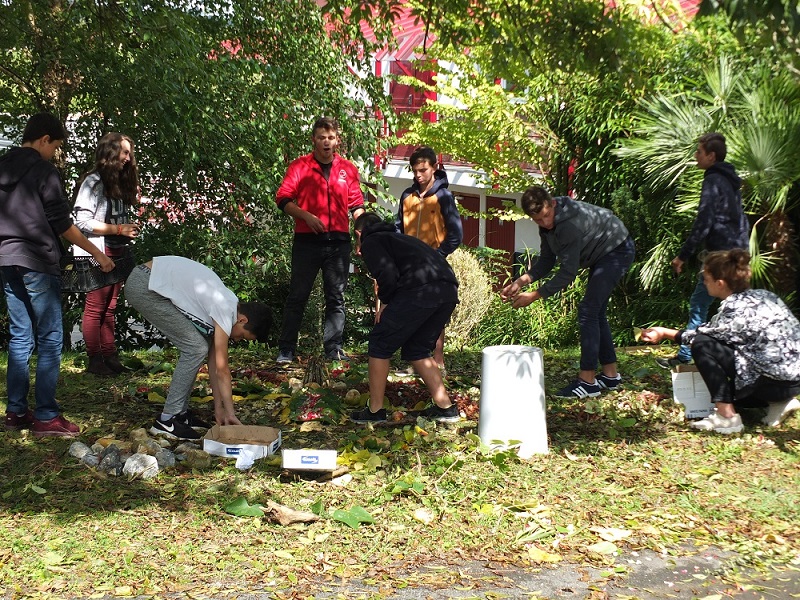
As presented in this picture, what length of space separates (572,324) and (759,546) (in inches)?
282

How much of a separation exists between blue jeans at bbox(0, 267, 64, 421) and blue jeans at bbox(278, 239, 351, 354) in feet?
8.05

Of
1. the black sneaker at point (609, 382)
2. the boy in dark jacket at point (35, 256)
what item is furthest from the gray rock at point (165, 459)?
the black sneaker at point (609, 382)

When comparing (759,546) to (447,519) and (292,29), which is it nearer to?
(447,519)

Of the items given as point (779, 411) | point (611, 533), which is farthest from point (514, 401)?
point (779, 411)

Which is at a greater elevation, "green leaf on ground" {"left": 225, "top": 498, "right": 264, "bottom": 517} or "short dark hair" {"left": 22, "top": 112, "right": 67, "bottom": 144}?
"short dark hair" {"left": 22, "top": 112, "right": 67, "bottom": 144}

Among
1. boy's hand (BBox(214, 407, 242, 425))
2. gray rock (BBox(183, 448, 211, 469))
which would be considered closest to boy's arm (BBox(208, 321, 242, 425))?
boy's hand (BBox(214, 407, 242, 425))

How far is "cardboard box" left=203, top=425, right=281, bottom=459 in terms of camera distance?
6.07 m

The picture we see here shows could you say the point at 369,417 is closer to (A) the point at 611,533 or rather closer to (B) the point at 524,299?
(B) the point at 524,299

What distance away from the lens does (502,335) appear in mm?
12227

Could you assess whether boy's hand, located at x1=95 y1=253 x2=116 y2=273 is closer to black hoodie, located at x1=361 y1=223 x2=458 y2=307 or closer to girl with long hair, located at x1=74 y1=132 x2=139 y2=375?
girl with long hair, located at x1=74 y1=132 x2=139 y2=375

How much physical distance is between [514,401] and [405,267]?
3.78 ft

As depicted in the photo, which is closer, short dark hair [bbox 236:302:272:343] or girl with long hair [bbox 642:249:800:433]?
short dark hair [bbox 236:302:272:343]

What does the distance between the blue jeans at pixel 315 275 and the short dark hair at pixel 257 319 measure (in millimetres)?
2220

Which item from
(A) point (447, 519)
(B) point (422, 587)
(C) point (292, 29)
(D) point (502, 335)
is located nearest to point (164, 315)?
(A) point (447, 519)
